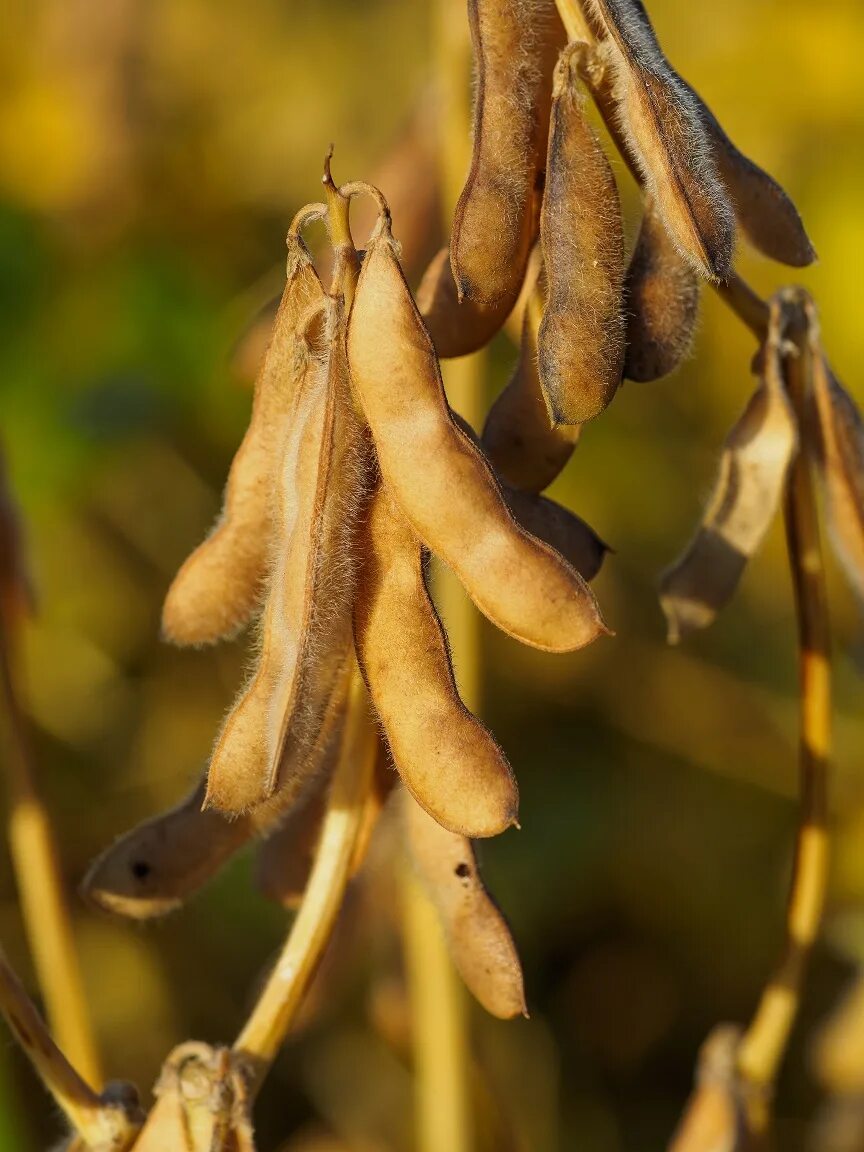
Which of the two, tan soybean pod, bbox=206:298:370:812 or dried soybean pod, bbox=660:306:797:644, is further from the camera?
dried soybean pod, bbox=660:306:797:644

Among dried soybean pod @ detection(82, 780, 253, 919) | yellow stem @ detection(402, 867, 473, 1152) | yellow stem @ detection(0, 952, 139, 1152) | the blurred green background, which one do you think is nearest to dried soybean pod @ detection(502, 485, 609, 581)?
dried soybean pod @ detection(82, 780, 253, 919)

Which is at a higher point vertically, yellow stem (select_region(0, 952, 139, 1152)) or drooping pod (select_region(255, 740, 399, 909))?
drooping pod (select_region(255, 740, 399, 909))

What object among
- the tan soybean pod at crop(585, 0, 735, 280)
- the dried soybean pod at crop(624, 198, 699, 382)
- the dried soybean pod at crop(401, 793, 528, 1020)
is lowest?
the dried soybean pod at crop(401, 793, 528, 1020)

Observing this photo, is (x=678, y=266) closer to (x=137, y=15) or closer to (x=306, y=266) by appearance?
(x=306, y=266)

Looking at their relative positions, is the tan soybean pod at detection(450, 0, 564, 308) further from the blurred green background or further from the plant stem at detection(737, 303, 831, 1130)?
the blurred green background

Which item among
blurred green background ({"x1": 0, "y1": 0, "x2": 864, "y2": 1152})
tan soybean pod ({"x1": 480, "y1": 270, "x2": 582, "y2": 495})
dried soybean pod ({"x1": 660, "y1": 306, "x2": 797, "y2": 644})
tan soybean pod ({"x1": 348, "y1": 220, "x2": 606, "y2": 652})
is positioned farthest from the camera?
blurred green background ({"x1": 0, "y1": 0, "x2": 864, "y2": 1152})

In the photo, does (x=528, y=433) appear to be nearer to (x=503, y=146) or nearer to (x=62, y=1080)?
(x=503, y=146)

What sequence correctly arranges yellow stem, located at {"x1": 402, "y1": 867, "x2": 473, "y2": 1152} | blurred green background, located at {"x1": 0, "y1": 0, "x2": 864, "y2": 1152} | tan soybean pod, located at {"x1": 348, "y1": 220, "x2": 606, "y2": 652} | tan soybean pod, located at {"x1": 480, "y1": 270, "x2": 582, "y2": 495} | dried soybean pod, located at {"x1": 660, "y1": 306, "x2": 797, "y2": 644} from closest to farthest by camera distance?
tan soybean pod, located at {"x1": 348, "y1": 220, "x2": 606, "y2": 652}
tan soybean pod, located at {"x1": 480, "y1": 270, "x2": 582, "y2": 495}
dried soybean pod, located at {"x1": 660, "y1": 306, "x2": 797, "y2": 644}
yellow stem, located at {"x1": 402, "y1": 867, "x2": 473, "y2": 1152}
blurred green background, located at {"x1": 0, "y1": 0, "x2": 864, "y2": 1152}
